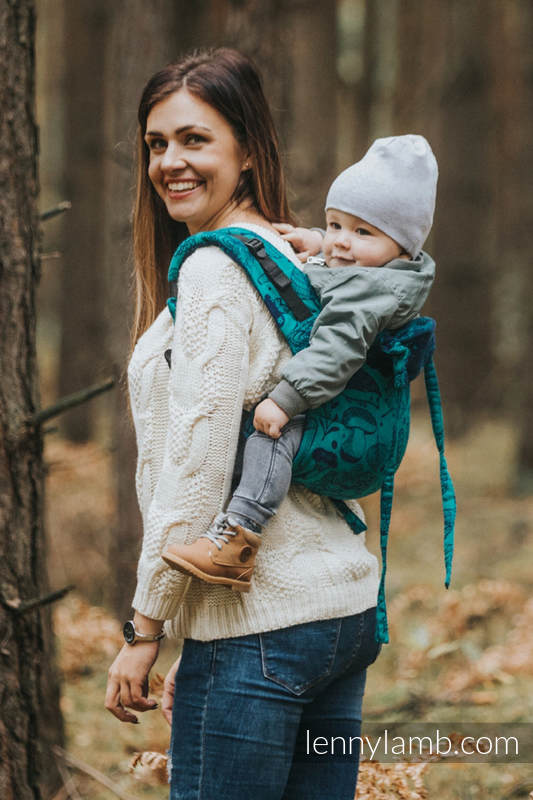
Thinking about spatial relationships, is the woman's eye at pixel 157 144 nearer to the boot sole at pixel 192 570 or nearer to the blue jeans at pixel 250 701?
the boot sole at pixel 192 570

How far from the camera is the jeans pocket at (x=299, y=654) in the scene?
2.26 metres

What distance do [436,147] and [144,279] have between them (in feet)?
38.1

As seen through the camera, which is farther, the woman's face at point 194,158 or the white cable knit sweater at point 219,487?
the woman's face at point 194,158

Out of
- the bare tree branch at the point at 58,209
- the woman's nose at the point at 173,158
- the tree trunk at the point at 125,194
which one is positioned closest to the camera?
the woman's nose at the point at 173,158

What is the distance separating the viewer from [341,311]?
2254 millimetres

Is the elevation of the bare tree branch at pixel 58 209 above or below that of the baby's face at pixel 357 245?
below

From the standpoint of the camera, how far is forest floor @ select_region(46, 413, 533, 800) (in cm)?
423

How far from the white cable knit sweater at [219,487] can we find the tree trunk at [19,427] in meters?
1.16

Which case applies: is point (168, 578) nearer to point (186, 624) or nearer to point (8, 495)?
point (186, 624)

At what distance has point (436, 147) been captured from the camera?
1362 cm

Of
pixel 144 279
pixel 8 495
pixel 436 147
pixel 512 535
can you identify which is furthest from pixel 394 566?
pixel 436 147

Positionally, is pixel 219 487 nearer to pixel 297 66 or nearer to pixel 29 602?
pixel 29 602
